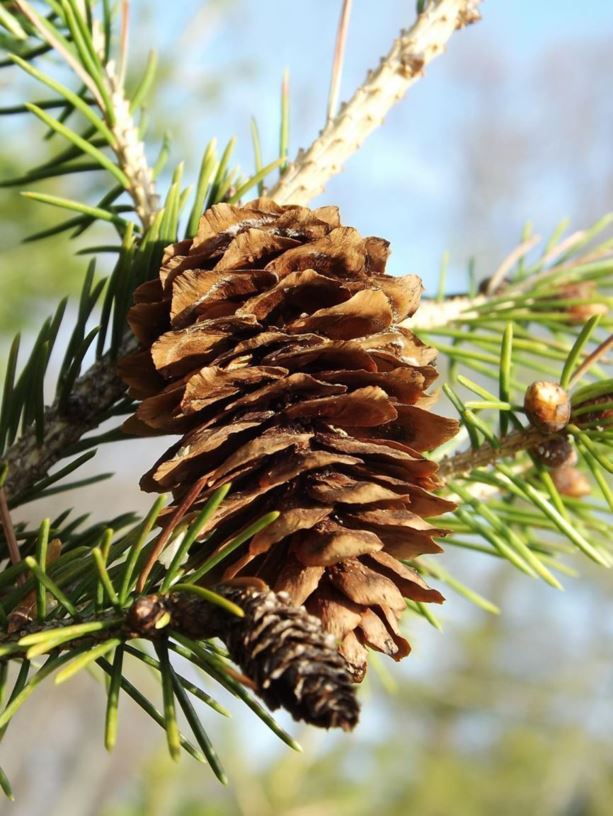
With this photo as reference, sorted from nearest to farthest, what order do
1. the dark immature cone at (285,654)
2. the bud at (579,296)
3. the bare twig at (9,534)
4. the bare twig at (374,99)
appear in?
the dark immature cone at (285,654) → the bare twig at (9,534) → the bare twig at (374,99) → the bud at (579,296)

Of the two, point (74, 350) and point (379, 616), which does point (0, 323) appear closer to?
point (74, 350)

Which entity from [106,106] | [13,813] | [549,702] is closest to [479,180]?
[549,702]

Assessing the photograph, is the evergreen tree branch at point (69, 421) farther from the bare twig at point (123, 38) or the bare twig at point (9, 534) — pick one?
the bare twig at point (123, 38)

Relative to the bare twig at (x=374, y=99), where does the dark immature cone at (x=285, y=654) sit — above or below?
below

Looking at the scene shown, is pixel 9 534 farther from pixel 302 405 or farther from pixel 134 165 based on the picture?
pixel 134 165

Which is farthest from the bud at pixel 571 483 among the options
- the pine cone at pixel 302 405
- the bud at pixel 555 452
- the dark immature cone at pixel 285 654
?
the dark immature cone at pixel 285 654

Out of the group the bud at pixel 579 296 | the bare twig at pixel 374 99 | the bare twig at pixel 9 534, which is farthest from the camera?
the bud at pixel 579 296
